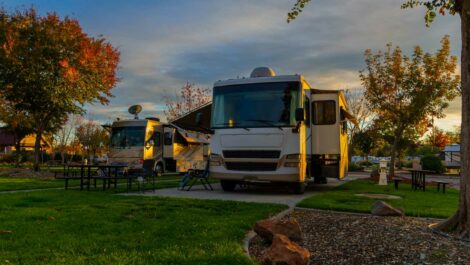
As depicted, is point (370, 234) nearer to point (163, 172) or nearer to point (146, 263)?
point (146, 263)

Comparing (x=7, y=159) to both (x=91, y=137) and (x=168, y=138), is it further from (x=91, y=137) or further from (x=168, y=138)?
(x=168, y=138)

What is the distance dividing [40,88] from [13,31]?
2899 millimetres

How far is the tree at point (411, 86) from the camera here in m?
18.5

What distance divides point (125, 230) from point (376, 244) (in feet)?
10.2

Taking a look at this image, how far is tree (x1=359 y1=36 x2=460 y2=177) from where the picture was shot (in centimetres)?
1855

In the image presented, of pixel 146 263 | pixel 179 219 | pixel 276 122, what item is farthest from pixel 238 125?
pixel 146 263

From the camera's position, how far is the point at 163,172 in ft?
73.5

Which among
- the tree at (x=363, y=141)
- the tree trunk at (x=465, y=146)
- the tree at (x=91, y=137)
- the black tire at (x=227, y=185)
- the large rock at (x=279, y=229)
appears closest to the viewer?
the large rock at (x=279, y=229)

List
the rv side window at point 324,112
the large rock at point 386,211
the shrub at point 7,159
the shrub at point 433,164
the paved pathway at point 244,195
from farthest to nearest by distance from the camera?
the shrub at point 7,159 → the shrub at point 433,164 → the rv side window at point 324,112 → the paved pathway at point 244,195 → the large rock at point 386,211

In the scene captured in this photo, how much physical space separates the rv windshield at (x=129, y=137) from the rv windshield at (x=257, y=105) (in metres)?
10.8

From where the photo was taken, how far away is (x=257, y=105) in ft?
35.1

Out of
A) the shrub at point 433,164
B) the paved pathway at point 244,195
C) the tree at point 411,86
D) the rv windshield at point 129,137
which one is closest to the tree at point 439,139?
the shrub at point 433,164

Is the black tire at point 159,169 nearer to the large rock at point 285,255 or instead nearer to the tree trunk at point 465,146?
the tree trunk at point 465,146

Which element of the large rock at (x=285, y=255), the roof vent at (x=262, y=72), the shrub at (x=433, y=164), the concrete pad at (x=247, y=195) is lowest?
the concrete pad at (x=247, y=195)
